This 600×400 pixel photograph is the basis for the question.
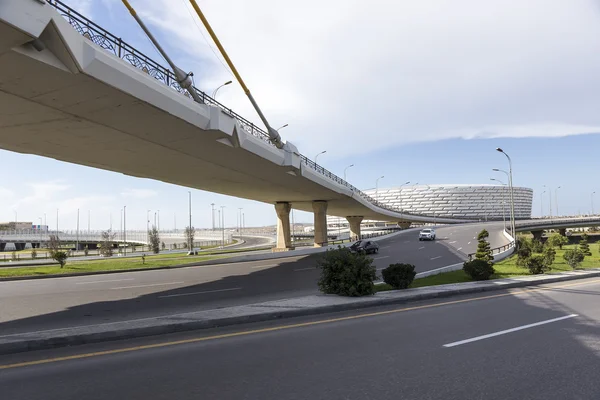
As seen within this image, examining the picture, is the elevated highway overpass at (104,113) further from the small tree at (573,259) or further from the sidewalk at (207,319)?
the small tree at (573,259)

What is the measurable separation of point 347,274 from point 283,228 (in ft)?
127

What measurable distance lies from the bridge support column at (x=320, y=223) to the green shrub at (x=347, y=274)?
39.1 m

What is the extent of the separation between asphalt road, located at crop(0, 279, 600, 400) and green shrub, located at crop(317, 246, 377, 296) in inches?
109

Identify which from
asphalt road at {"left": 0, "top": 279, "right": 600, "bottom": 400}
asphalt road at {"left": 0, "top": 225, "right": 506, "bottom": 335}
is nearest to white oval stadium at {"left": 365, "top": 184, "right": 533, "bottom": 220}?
asphalt road at {"left": 0, "top": 225, "right": 506, "bottom": 335}

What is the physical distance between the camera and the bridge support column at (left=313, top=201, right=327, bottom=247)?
52281mm

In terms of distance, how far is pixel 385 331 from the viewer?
27.5ft

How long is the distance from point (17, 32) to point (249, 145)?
45.7 feet

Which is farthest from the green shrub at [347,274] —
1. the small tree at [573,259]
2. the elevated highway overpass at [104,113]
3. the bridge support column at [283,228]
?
the bridge support column at [283,228]

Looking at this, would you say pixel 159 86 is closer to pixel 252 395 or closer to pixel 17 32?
pixel 17 32

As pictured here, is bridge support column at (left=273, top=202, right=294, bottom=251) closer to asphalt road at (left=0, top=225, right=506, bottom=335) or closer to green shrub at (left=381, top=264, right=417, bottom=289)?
asphalt road at (left=0, top=225, right=506, bottom=335)

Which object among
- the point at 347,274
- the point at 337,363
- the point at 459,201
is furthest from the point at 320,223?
the point at 459,201

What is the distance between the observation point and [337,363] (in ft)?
20.2

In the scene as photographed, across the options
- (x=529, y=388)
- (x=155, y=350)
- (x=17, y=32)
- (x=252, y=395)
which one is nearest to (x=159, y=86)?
(x=17, y=32)

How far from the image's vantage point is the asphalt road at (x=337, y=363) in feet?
16.5
